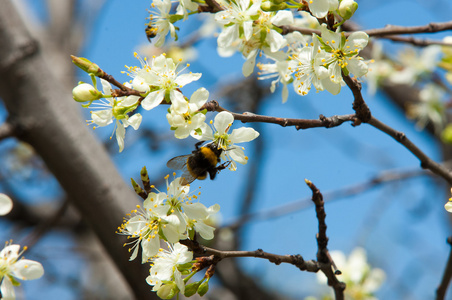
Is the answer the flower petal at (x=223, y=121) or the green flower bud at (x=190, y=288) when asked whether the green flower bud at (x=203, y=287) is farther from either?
the flower petal at (x=223, y=121)

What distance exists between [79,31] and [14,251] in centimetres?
399

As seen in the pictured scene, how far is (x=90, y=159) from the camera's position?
1848 millimetres

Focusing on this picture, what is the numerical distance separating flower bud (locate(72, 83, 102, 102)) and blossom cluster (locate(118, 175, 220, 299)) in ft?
0.87

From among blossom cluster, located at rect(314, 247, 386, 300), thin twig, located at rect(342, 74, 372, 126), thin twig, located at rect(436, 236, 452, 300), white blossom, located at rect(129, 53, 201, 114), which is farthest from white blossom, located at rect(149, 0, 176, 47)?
blossom cluster, located at rect(314, 247, 386, 300)

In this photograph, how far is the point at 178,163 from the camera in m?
1.42

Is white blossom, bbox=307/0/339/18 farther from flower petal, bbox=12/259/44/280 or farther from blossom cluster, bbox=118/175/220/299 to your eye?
flower petal, bbox=12/259/44/280

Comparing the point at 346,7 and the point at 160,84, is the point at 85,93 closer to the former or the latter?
the point at 160,84

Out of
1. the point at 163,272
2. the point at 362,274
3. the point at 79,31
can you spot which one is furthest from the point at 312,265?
the point at 79,31

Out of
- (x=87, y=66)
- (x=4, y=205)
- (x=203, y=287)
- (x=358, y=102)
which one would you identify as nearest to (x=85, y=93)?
(x=87, y=66)

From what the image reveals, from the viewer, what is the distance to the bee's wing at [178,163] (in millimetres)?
1408

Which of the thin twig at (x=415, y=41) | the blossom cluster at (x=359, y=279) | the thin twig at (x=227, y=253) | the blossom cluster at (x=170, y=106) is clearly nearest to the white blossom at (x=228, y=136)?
the blossom cluster at (x=170, y=106)

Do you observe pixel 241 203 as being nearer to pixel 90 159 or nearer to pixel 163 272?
pixel 90 159

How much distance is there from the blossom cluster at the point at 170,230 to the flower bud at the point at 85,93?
0.27 metres

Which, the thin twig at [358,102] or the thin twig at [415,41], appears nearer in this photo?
the thin twig at [358,102]
